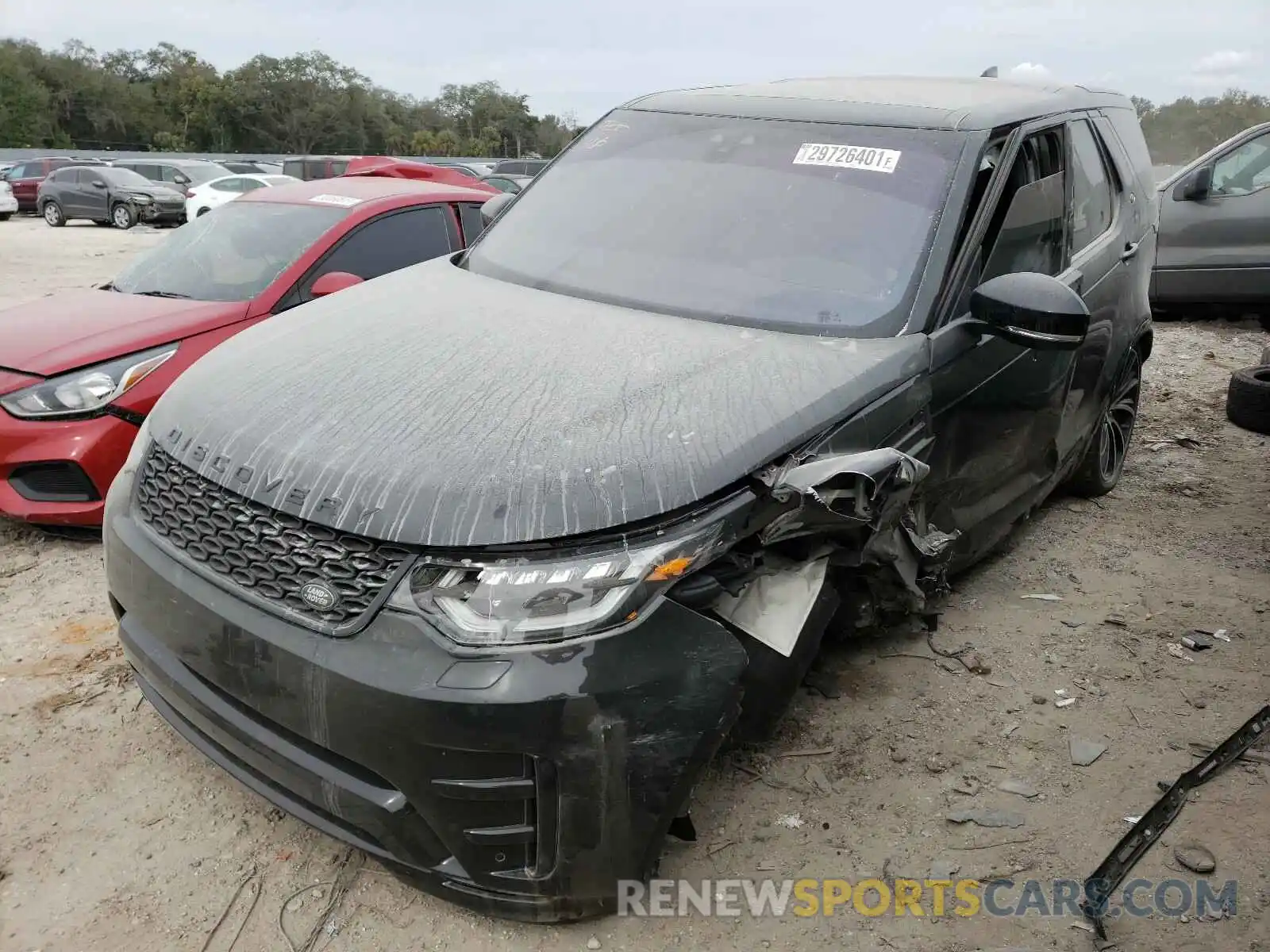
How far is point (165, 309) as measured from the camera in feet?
14.9

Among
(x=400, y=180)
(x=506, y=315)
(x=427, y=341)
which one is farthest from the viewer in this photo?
(x=400, y=180)

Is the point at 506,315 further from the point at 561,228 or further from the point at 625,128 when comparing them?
the point at 625,128

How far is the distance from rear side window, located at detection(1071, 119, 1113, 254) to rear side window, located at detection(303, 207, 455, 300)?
2.87 m

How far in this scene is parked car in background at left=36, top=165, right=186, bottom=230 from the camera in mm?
22266

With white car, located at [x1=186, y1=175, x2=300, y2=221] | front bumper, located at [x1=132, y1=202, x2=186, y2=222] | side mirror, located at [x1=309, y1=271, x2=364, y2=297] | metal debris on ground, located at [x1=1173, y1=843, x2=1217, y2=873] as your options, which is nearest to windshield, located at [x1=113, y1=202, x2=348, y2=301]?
side mirror, located at [x1=309, y1=271, x2=364, y2=297]

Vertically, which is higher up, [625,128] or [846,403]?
[625,128]

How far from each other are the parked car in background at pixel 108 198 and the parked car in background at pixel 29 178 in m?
3.14

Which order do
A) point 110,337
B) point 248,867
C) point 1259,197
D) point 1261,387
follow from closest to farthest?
point 248,867 < point 110,337 < point 1261,387 < point 1259,197

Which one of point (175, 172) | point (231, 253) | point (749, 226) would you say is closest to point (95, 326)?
point (231, 253)

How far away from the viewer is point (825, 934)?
228 centimetres

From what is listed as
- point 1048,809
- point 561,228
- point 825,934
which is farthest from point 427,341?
point 1048,809

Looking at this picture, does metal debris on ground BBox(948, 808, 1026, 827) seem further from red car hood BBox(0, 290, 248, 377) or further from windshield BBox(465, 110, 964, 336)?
red car hood BBox(0, 290, 248, 377)

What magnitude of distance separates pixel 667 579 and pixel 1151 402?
5.86 meters

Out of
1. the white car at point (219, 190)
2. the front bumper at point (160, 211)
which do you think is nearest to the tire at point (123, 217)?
the front bumper at point (160, 211)
